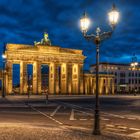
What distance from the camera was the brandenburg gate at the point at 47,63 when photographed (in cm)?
10338

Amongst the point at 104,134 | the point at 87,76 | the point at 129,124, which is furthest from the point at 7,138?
the point at 87,76

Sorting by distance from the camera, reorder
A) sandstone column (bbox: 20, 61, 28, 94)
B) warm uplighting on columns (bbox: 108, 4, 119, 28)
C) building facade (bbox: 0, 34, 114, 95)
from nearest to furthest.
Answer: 1. warm uplighting on columns (bbox: 108, 4, 119, 28)
2. building facade (bbox: 0, 34, 114, 95)
3. sandstone column (bbox: 20, 61, 28, 94)

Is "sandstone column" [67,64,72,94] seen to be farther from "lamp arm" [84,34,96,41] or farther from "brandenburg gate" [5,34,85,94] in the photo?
"lamp arm" [84,34,96,41]

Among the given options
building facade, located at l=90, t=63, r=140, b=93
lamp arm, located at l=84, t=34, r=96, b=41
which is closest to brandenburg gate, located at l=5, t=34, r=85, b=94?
building facade, located at l=90, t=63, r=140, b=93

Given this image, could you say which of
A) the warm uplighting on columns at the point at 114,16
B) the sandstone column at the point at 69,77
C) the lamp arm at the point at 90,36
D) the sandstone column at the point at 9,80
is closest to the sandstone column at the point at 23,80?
the sandstone column at the point at 9,80

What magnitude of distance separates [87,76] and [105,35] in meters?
106

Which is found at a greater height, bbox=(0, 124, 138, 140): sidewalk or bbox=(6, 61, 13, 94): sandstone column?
bbox=(6, 61, 13, 94): sandstone column

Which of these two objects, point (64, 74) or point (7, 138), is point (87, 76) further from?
point (7, 138)

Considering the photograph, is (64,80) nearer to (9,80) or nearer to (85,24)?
(9,80)

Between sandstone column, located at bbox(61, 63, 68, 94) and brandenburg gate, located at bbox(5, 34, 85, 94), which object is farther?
sandstone column, located at bbox(61, 63, 68, 94)

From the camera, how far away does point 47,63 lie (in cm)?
11125

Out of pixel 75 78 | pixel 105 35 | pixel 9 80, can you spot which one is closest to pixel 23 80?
pixel 9 80

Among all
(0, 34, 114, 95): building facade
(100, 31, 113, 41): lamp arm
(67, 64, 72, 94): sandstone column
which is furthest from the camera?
(67, 64, 72, 94): sandstone column

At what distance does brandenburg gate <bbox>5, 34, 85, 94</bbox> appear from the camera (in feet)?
339
